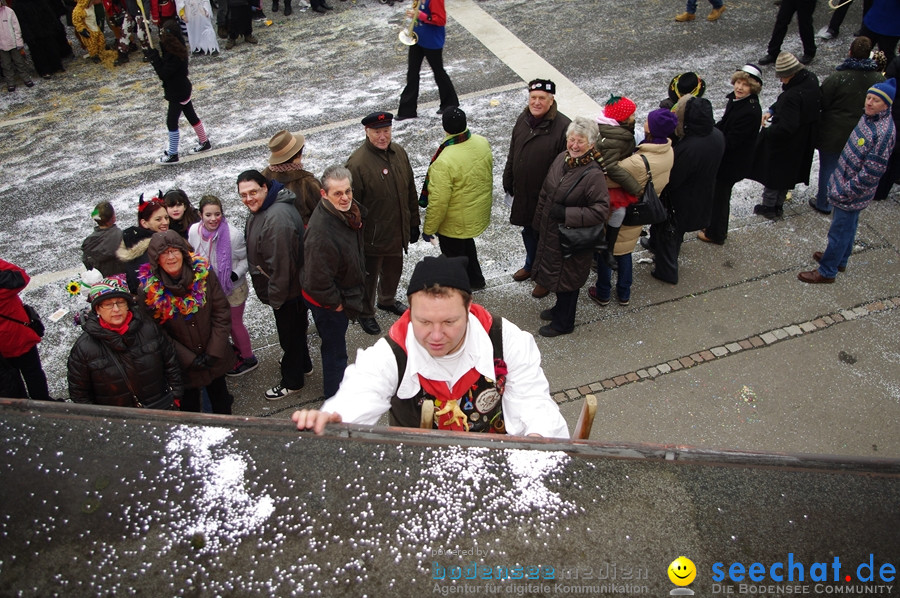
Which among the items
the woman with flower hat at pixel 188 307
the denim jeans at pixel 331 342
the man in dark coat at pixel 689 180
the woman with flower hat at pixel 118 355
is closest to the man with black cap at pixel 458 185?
the denim jeans at pixel 331 342

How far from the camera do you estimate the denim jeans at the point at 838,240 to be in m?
5.25

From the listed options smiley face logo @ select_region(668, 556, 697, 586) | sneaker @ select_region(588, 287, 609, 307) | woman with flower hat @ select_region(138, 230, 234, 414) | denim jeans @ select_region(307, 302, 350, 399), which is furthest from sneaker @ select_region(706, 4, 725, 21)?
smiley face logo @ select_region(668, 556, 697, 586)

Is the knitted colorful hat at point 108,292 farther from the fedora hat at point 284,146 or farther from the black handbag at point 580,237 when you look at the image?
the black handbag at point 580,237

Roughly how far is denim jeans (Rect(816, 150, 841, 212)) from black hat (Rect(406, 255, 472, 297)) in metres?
5.11

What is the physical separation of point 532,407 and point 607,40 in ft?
28.8

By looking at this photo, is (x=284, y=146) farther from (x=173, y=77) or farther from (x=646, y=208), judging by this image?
(x=173, y=77)

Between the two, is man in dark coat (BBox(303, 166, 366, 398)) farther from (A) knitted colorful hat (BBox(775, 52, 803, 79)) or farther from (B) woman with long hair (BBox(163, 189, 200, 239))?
(A) knitted colorful hat (BBox(775, 52, 803, 79))

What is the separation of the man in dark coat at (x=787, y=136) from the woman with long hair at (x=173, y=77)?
20.4ft

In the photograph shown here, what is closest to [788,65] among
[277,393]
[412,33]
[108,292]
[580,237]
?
[580,237]

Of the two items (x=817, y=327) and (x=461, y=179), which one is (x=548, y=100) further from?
(x=817, y=327)

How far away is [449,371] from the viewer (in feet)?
8.74

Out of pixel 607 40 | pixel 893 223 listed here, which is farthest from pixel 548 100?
pixel 607 40

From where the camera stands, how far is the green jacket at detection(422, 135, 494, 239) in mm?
5172

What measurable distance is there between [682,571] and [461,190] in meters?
3.83
